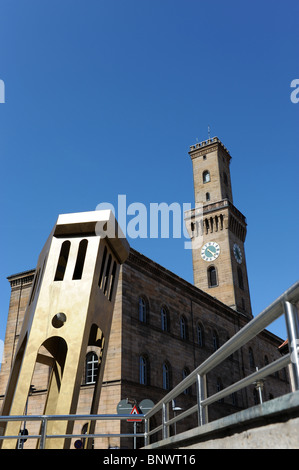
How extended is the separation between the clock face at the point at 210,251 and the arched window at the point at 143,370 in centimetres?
2055

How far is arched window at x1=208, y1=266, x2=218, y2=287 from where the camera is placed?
44344 millimetres

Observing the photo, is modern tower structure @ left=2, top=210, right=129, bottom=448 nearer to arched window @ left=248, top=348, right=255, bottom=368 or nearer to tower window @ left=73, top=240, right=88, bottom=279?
tower window @ left=73, top=240, right=88, bottom=279

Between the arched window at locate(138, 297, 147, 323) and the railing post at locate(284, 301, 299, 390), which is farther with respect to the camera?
the arched window at locate(138, 297, 147, 323)

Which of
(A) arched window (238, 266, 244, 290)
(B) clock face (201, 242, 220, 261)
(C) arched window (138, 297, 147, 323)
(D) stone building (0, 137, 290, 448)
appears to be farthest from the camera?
(B) clock face (201, 242, 220, 261)

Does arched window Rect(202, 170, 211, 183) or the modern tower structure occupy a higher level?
arched window Rect(202, 170, 211, 183)

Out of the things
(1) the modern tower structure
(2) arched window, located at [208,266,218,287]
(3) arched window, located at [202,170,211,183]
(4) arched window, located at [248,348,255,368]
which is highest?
(3) arched window, located at [202,170,211,183]

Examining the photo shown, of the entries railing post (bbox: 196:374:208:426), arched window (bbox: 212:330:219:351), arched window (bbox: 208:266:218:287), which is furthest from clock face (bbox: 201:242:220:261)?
railing post (bbox: 196:374:208:426)

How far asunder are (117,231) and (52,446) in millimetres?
3861

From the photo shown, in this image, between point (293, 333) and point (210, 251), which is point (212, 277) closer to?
point (210, 251)

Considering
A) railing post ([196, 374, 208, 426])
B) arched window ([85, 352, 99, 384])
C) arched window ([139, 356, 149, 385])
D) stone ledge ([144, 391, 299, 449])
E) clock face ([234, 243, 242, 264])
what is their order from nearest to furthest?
stone ledge ([144, 391, 299, 449]) < railing post ([196, 374, 208, 426]) < arched window ([85, 352, 99, 384]) < arched window ([139, 356, 149, 385]) < clock face ([234, 243, 242, 264])

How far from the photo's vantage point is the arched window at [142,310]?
27.1 metres

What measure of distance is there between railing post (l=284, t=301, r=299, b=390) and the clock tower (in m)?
39.8

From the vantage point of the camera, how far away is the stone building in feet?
79.2
